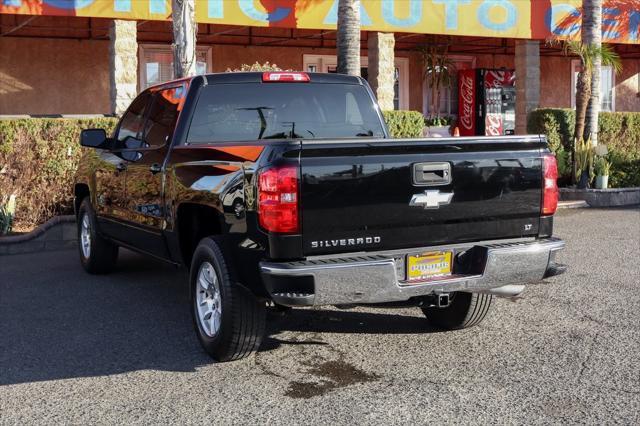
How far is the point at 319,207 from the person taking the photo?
4.75 m

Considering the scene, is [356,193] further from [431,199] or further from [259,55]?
[259,55]

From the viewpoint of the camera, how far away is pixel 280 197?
15.4ft

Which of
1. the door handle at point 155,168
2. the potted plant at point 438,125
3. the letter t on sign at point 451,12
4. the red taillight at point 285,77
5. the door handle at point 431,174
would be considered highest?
the letter t on sign at point 451,12

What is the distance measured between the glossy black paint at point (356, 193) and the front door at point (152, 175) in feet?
1.08

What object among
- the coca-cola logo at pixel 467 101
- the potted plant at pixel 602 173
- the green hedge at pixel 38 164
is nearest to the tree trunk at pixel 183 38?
the green hedge at pixel 38 164

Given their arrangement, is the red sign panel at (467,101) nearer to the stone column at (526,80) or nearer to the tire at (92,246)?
the stone column at (526,80)

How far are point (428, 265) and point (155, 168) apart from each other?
2444 millimetres

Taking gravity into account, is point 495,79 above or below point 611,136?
above

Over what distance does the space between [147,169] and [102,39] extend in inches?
502

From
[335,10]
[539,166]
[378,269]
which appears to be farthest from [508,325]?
[335,10]

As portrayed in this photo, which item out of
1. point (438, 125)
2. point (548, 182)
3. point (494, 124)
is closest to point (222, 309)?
point (548, 182)

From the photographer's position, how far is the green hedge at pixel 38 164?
36.9 feet

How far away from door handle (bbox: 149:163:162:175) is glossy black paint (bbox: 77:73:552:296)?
244mm

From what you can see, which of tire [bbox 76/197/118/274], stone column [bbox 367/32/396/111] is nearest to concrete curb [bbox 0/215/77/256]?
tire [bbox 76/197/118/274]
